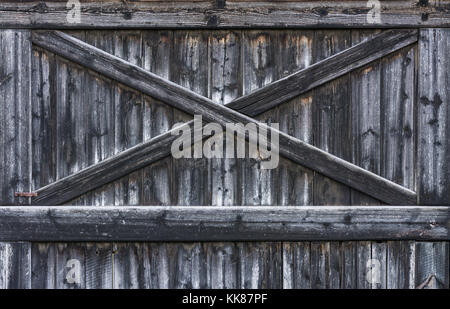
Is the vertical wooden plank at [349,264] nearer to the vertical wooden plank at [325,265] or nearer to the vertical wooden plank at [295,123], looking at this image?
the vertical wooden plank at [325,265]

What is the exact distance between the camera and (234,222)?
124 inches

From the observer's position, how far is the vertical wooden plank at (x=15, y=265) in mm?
3193

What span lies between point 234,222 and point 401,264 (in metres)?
1.28

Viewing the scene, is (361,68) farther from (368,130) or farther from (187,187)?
(187,187)

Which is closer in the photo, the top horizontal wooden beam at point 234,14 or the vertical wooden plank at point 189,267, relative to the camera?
the top horizontal wooden beam at point 234,14

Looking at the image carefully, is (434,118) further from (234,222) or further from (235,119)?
(234,222)

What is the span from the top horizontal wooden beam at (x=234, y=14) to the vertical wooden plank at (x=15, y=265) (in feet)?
5.32

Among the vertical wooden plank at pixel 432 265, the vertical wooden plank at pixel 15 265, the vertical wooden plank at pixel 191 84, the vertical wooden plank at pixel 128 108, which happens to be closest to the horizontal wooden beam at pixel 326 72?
the vertical wooden plank at pixel 191 84

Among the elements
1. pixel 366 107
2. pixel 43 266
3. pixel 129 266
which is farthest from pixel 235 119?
pixel 43 266

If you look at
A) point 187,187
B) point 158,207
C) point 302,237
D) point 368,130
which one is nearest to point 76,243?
point 158,207

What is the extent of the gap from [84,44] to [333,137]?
192 cm

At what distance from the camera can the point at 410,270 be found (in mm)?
3232

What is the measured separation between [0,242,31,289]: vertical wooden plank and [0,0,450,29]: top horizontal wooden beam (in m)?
1.62

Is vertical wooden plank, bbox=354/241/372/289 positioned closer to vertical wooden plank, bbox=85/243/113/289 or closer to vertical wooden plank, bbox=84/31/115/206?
vertical wooden plank, bbox=85/243/113/289
